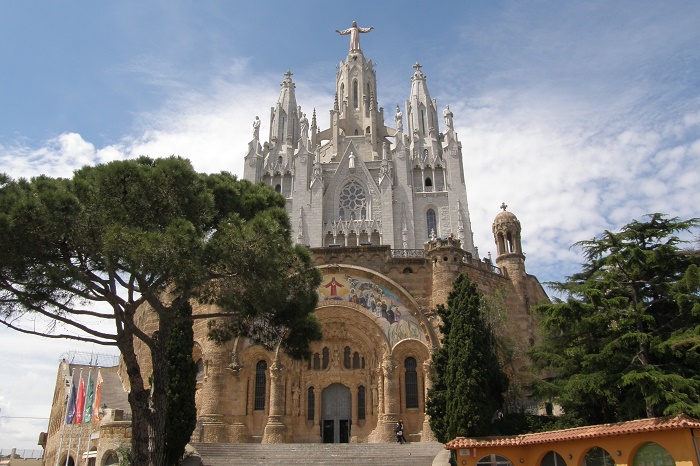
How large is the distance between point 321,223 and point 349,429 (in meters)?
22.2

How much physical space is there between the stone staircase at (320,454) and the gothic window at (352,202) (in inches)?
1028

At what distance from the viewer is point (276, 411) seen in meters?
23.0

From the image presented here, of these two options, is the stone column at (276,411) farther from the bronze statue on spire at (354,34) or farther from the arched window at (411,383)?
the bronze statue on spire at (354,34)

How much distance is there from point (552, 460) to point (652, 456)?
3.03 metres

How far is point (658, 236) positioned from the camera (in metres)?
18.4

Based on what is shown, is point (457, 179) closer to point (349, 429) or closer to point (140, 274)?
point (349, 429)

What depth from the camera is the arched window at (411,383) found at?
23.4 m

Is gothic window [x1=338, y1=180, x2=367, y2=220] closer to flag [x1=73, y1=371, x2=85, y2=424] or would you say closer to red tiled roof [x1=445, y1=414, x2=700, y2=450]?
flag [x1=73, y1=371, x2=85, y2=424]

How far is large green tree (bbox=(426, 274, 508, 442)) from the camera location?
18141 mm

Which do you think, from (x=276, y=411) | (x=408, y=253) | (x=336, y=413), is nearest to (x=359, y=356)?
(x=336, y=413)

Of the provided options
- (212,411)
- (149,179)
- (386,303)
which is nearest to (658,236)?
(386,303)

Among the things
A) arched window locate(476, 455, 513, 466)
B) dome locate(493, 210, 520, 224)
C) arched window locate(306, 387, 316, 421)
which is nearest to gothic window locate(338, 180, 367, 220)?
dome locate(493, 210, 520, 224)

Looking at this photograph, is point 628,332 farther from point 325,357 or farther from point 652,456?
point 325,357

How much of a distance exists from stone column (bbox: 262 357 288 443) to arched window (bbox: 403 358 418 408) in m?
5.01
